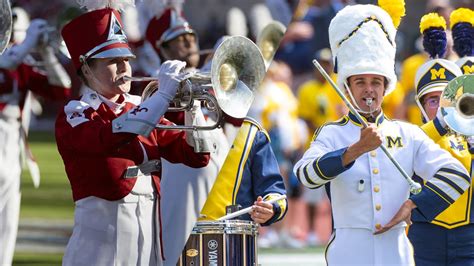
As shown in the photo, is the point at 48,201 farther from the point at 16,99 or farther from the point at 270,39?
the point at 270,39

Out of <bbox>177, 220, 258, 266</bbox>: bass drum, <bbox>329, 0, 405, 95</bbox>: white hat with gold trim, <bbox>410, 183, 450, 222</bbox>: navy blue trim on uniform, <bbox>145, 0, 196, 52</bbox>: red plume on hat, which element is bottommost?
<bbox>177, 220, 258, 266</bbox>: bass drum

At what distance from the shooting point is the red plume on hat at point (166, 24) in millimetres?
9891

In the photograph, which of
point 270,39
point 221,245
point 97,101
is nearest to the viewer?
point 97,101

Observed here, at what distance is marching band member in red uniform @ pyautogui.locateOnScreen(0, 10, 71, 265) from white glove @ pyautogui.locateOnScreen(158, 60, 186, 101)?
354 centimetres

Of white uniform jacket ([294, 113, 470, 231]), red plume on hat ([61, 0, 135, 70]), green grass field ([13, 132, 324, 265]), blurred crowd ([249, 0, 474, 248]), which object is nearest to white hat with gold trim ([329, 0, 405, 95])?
white uniform jacket ([294, 113, 470, 231])

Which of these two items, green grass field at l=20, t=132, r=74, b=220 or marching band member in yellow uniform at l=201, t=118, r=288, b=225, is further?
green grass field at l=20, t=132, r=74, b=220

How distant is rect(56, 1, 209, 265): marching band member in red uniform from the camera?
6477 millimetres

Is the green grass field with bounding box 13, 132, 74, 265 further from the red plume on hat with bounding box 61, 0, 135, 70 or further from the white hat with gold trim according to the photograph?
the white hat with gold trim

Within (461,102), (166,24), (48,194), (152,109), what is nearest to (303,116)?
(48,194)

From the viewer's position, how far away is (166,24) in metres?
10.1

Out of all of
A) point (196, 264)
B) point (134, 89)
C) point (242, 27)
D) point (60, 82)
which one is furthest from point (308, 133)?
point (196, 264)

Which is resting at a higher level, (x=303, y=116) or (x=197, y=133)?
(x=303, y=116)

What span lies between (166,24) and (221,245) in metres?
3.23

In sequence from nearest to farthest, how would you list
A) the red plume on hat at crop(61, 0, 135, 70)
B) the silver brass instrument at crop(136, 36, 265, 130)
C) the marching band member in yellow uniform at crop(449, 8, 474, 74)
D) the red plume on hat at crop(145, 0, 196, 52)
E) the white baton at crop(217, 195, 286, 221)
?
the silver brass instrument at crop(136, 36, 265, 130), the red plume on hat at crop(61, 0, 135, 70), the white baton at crop(217, 195, 286, 221), the marching band member in yellow uniform at crop(449, 8, 474, 74), the red plume on hat at crop(145, 0, 196, 52)
